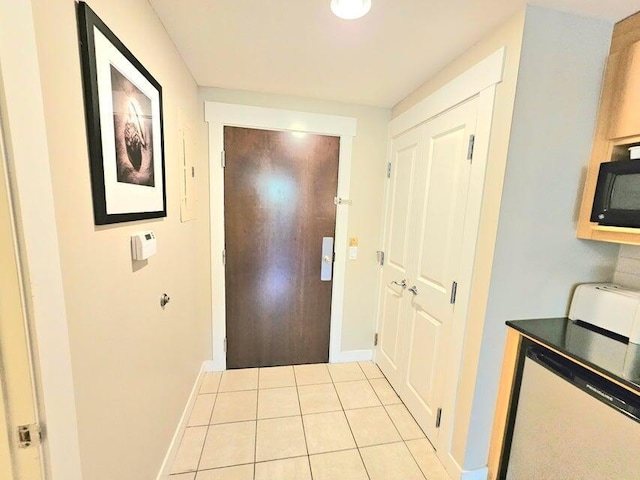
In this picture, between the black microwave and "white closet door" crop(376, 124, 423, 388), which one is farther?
"white closet door" crop(376, 124, 423, 388)

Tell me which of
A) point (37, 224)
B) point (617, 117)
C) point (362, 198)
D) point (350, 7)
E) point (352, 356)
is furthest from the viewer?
point (352, 356)

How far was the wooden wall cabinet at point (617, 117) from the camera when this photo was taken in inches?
45.1

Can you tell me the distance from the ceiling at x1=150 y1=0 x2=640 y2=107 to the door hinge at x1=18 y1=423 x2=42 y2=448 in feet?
5.00

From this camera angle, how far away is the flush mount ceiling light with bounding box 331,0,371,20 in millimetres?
1082

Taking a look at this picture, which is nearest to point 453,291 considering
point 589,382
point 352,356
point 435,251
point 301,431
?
point 435,251

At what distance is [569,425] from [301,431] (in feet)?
4.51

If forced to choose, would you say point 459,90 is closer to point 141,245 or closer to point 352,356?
point 141,245

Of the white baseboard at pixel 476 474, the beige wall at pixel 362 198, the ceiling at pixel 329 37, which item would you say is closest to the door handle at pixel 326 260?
the beige wall at pixel 362 198

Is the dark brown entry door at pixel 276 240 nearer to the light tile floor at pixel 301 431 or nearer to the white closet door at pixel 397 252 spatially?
the light tile floor at pixel 301 431

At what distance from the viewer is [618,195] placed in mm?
1188

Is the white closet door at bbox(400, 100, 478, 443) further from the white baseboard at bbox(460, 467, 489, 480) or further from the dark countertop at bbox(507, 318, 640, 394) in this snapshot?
the dark countertop at bbox(507, 318, 640, 394)

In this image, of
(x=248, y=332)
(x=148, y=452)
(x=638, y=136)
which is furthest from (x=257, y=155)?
(x=638, y=136)

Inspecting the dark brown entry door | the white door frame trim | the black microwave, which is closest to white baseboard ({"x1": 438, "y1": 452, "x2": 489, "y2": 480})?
the white door frame trim

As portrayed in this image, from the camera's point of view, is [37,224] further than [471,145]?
No
